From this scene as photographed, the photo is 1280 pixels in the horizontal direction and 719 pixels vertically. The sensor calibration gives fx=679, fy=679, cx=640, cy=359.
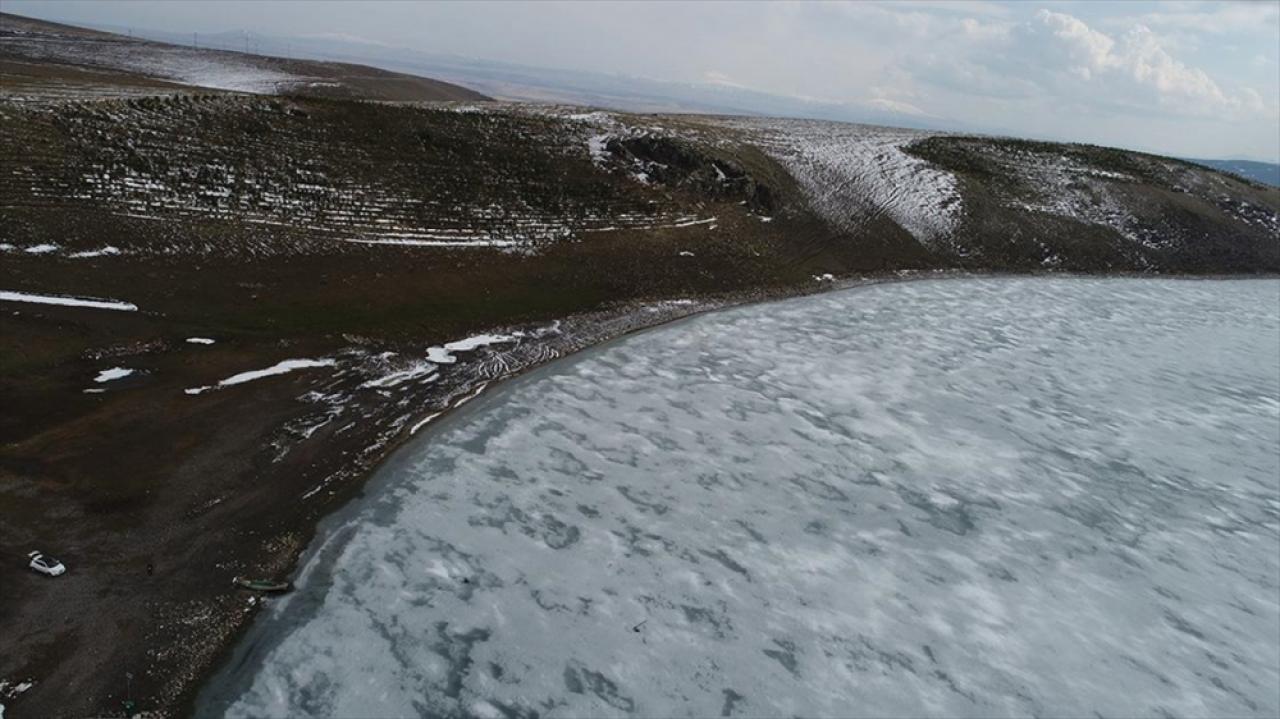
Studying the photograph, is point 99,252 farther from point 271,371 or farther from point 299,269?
point 271,371

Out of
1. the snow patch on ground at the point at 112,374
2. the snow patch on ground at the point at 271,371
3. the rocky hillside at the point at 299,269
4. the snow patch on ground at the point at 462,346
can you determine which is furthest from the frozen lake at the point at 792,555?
the snow patch on ground at the point at 112,374

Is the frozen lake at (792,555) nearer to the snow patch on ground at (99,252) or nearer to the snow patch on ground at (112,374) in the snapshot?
the snow patch on ground at (112,374)

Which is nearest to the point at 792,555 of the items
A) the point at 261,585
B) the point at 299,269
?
the point at 261,585

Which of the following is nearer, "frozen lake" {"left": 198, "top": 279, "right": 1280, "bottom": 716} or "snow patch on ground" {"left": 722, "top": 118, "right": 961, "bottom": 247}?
Answer: "frozen lake" {"left": 198, "top": 279, "right": 1280, "bottom": 716}

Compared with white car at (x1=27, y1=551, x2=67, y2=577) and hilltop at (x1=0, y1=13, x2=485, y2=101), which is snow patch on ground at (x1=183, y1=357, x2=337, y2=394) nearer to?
white car at (x1=27, y1=551, x2=67, y2=577)

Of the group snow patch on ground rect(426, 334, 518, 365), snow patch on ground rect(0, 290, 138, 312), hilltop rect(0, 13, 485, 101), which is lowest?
snow patch on ground rect(426, 334, 518, 365)

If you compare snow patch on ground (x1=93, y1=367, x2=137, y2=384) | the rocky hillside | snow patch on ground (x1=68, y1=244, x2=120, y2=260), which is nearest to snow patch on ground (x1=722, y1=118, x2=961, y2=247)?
the rocky hillside

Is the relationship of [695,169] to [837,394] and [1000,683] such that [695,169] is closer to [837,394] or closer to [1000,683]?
[837,394]
